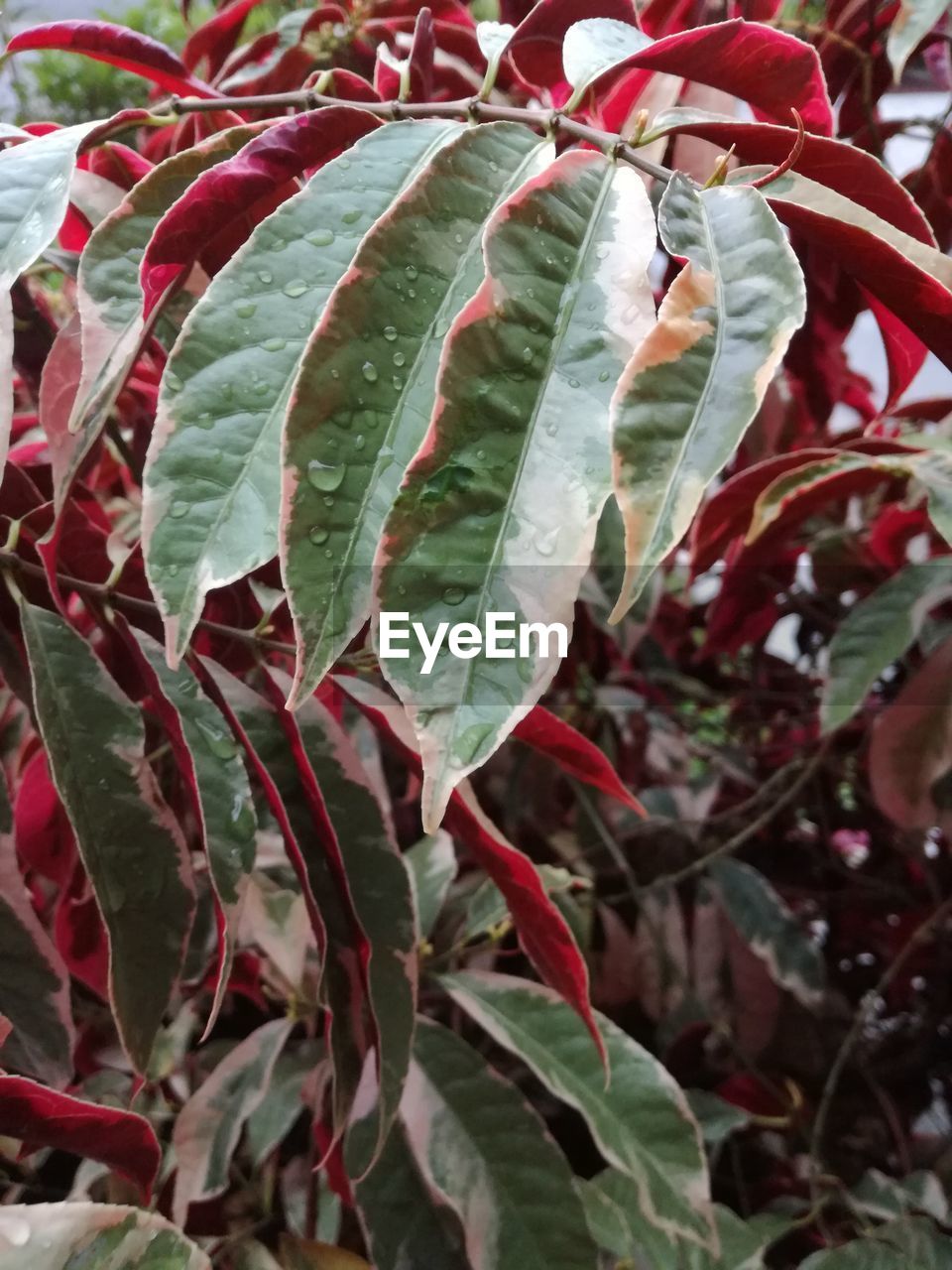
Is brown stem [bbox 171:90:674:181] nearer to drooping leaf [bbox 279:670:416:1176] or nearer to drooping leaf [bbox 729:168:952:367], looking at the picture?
drooping leaf [bbox 729:168:952:367]

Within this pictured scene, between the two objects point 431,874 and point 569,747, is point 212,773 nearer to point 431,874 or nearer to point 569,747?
point 569,747

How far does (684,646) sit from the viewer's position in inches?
44.8

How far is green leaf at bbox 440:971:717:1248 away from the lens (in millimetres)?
519

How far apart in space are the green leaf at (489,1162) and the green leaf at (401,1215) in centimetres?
2

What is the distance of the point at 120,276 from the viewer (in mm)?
349

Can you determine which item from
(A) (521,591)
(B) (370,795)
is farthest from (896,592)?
(A) (521,591)

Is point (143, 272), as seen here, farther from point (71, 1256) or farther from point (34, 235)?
point (71, 1256)

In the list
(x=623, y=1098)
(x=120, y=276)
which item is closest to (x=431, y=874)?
(x=623, y=1098)

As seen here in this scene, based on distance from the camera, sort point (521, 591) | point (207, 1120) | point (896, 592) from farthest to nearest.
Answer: point (896, 592) < point (207, 1120) < point (521, 591)

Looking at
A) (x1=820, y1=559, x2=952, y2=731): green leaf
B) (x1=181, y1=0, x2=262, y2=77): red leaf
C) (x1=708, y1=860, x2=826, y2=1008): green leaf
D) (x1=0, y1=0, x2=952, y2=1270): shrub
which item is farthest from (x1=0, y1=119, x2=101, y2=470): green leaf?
(x1=708, y1=860, x2=826, y2=1008): green leaf

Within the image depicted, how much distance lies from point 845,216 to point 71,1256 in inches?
14.9

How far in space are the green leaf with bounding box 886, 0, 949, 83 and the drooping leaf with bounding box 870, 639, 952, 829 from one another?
1.26 ft

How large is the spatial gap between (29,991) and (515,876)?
0.76 ft

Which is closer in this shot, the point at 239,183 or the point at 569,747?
the point at 239,183
